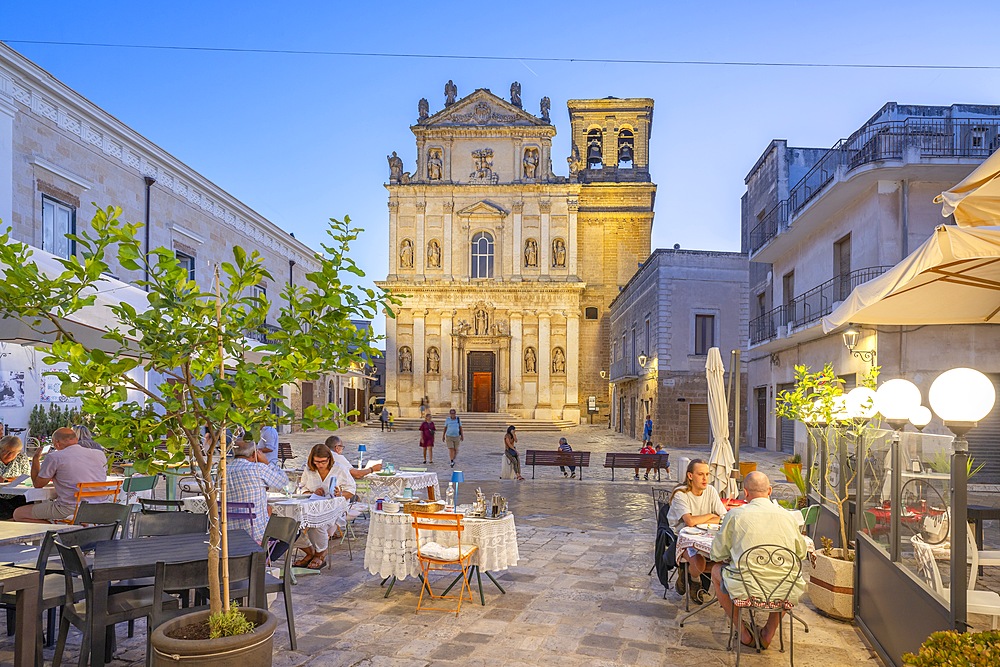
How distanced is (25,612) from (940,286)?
5.59 metres

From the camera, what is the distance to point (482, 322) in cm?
3500

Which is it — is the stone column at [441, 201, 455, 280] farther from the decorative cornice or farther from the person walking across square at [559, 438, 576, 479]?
the person walking across square at [559, 438, 576, 479]

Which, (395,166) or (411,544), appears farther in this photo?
(395,166)

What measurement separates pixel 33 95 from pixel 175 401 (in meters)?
14.0

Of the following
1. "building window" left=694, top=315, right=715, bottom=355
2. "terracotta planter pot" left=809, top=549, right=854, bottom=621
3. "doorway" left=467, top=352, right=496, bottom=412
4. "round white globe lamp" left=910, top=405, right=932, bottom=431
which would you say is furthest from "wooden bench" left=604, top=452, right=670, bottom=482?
"doorway" left=467, top=352, right=496, bottom=412

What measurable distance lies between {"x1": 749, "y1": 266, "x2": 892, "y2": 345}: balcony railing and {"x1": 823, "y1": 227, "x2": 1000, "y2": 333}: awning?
734 centimetres

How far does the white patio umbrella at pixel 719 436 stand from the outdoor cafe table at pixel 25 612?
229 inches

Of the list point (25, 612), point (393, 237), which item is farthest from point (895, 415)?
point (393, 237)

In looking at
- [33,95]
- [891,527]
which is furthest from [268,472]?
[33,95]

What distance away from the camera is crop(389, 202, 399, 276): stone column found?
3528 centimetres

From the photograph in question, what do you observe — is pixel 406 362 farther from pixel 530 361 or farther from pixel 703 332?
pixel 703 332

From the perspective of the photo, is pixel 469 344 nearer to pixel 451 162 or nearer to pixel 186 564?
pixel 451 162

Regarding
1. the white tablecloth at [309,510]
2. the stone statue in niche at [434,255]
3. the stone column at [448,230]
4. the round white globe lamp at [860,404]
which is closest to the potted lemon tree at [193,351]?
the white tablecloth at [309,510]

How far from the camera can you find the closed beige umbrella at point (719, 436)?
7.54 metres
